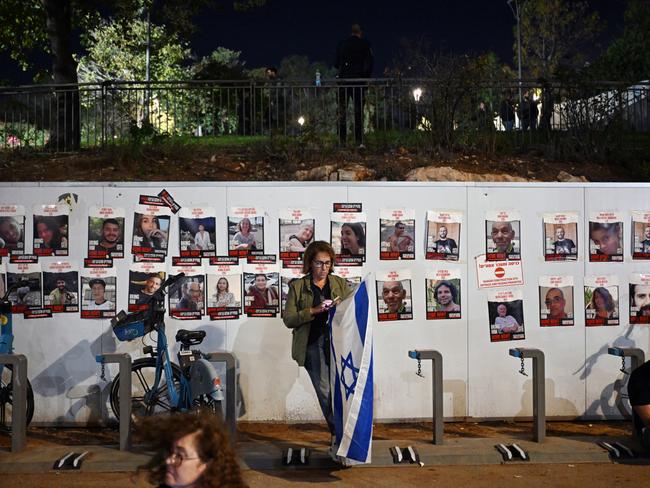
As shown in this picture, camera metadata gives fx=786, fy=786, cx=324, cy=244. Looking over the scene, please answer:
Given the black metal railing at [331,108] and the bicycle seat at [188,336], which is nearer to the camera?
the bicycle seat at [188,336]

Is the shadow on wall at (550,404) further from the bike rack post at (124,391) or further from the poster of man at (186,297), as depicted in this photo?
the bike rack post at (124,391)

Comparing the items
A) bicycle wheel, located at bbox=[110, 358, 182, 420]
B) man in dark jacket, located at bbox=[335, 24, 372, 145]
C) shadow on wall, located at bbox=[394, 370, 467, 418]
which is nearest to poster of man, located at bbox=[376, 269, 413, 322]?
shadow on wall, located at bbox=[394, 370, 467, 418]

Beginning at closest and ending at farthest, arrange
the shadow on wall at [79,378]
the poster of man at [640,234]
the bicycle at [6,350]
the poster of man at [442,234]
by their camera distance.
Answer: the bicycle at [6,350] → the shadow on wall at [79,378] → the poster of man at [442,234] → the poster of man at [640,234]

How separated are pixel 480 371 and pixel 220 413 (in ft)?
10.2

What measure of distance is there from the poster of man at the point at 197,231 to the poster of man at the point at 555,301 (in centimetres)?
382

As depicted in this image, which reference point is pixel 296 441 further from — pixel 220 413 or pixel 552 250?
pixel 552 250

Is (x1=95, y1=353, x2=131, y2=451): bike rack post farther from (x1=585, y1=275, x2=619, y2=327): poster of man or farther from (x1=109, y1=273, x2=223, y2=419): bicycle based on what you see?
(x1=585, y1=275, x2=619, y2=327): poster of man

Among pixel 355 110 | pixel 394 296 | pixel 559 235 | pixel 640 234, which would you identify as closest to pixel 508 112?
pixel 355 110

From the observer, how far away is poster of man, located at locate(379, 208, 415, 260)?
29.5ft

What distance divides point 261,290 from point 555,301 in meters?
3.41

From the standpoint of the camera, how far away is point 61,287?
890cm

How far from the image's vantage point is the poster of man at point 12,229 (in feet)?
29.3

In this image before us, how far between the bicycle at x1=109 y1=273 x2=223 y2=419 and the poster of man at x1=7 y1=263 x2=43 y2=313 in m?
1.14

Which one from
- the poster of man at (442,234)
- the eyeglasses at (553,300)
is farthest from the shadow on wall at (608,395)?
the poster of man at (442,234)
